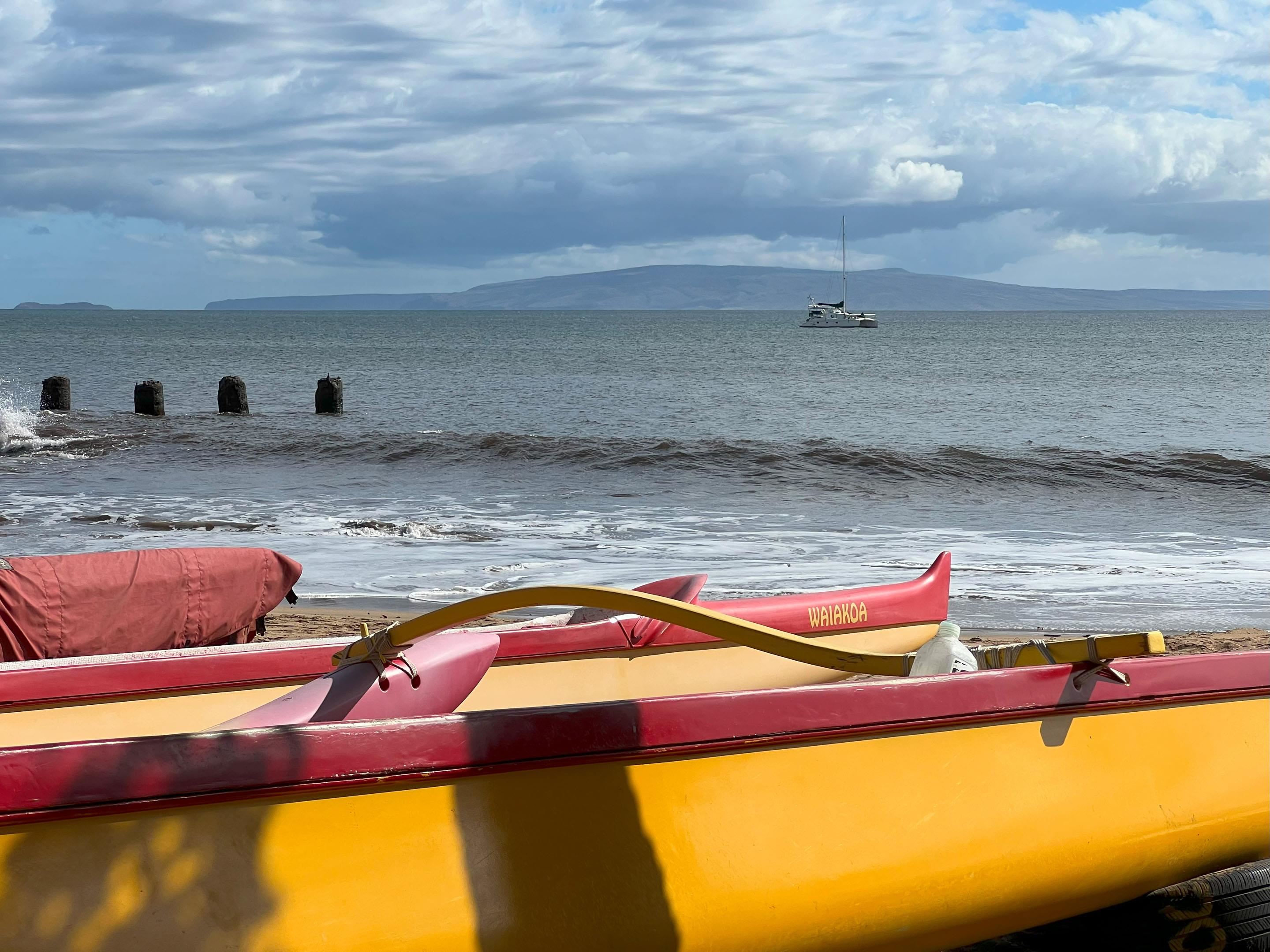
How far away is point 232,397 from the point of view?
2553cm

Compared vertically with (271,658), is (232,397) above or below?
above

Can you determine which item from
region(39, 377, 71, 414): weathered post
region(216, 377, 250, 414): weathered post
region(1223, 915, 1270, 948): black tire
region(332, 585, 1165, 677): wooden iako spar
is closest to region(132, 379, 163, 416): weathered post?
region(216, 377, 250, 414): weathered post


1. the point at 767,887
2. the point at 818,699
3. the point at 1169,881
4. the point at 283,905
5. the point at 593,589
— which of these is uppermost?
the point at 593,589

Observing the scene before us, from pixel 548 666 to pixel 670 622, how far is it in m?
1.19

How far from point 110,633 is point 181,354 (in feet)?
192

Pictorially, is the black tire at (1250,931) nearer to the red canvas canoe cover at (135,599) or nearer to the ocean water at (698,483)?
the ocean water at (698,483)

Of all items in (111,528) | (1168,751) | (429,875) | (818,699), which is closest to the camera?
(429,875)

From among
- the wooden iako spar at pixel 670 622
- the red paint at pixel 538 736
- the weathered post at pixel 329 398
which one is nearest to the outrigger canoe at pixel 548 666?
the wooden iako spar at pixel 670 622

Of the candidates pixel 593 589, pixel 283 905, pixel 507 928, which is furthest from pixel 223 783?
pixel 593 589

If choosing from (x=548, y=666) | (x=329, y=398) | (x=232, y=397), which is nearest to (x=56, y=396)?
A: (x=232, y=397)

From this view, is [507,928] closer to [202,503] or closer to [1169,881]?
[1169,881]

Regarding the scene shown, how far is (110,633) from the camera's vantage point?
5.23 m

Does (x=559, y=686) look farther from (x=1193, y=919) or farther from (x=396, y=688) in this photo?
(x=1193, y=919)

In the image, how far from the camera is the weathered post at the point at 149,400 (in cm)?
2434
